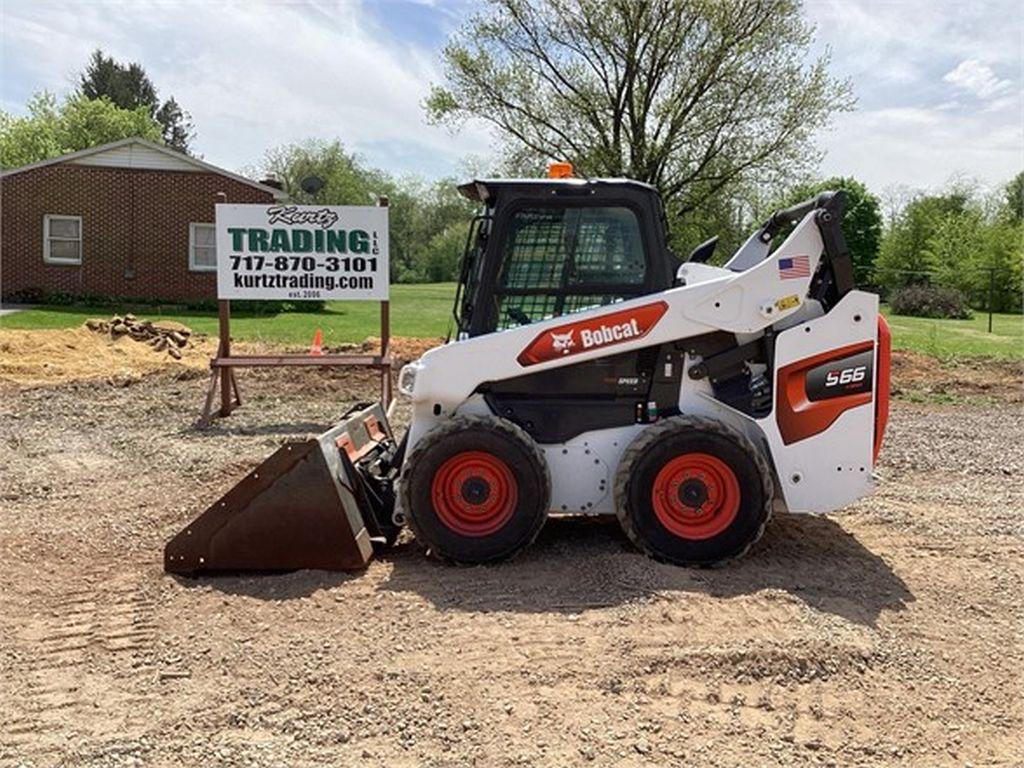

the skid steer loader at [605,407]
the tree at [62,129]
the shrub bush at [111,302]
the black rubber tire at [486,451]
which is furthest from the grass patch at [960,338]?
the tree at [62,129]

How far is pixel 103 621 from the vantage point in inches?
177

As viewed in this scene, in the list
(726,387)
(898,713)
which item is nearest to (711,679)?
(898,713)

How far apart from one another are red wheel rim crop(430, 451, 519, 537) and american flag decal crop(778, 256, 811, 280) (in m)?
1.89

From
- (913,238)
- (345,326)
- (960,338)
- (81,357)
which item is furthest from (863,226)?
(81,357)

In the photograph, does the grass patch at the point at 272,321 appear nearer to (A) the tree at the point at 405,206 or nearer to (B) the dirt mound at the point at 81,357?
(B) the dirt mound at the point at 81,357

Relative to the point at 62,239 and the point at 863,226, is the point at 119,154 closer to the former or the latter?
the point at 62,239

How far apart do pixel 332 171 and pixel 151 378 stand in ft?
186

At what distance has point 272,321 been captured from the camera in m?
23.7

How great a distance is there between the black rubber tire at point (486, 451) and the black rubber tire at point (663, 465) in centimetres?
47

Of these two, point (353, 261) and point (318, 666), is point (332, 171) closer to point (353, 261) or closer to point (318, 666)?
point (353, 261)

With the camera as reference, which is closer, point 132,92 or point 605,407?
point 605,407

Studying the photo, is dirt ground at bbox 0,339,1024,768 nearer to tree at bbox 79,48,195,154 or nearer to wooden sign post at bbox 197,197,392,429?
wooden sign post at bbox 197,197,392,429

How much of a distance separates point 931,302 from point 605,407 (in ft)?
122

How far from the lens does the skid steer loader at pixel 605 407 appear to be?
5.10m
